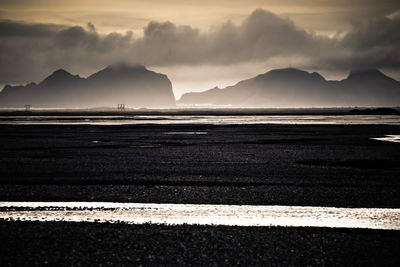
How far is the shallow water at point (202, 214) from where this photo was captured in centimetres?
525

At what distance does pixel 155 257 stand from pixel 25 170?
7.63 meters

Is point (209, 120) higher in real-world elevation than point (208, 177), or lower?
higher

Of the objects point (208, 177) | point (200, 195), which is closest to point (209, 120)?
point (208, 177)

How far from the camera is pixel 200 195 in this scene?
7148 millimetres

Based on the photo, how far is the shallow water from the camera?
5.25m

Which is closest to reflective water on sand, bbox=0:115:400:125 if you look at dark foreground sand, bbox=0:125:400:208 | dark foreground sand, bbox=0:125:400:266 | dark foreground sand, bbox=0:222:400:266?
dark foreground sand, bbox=0:125:400:208

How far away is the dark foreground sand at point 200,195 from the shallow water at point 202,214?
290 mm

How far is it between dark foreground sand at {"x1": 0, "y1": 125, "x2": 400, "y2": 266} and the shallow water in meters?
0.29

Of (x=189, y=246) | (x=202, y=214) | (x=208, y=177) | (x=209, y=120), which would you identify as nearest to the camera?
(x=189, y=246)

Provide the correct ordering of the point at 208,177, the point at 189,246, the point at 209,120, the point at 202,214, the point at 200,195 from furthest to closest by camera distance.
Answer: the point at 209,120, the point at 208,177, the point at 200,195, the point at 202,214, the point at 189,246

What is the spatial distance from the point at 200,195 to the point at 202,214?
4.63ft

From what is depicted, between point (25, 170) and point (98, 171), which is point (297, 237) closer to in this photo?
point (98, 171)

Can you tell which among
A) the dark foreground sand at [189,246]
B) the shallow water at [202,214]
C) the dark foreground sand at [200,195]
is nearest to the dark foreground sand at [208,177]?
the dark foreground sand at [200,195]

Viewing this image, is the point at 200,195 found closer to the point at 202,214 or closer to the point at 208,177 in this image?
the point at 202,214
